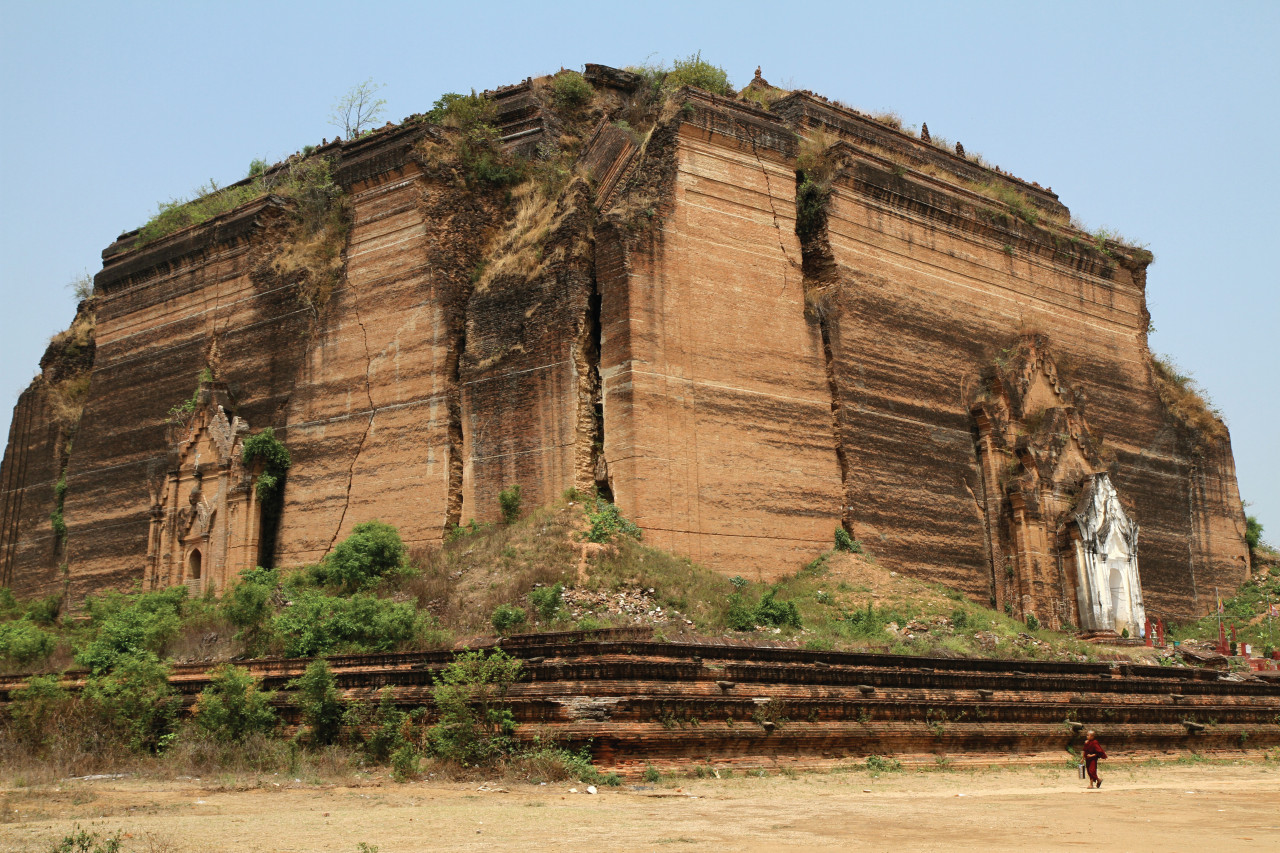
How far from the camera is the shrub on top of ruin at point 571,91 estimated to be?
23.1 meters

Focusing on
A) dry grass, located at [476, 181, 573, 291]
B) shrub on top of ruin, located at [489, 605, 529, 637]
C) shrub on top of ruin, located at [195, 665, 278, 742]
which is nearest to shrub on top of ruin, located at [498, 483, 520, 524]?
shrub on top of ruin, located at [489, 605, 529, 637]

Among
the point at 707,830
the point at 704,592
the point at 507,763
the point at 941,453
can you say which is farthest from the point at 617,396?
the point at 707,830

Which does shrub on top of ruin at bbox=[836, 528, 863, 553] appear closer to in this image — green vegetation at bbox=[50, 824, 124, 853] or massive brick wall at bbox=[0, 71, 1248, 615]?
massive brick wall at bbox=[0, 71, 1248, 615]

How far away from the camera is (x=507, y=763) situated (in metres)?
10.7

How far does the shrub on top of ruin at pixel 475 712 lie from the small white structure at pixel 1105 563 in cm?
1498

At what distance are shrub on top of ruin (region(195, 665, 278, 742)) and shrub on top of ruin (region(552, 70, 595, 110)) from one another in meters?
13.6

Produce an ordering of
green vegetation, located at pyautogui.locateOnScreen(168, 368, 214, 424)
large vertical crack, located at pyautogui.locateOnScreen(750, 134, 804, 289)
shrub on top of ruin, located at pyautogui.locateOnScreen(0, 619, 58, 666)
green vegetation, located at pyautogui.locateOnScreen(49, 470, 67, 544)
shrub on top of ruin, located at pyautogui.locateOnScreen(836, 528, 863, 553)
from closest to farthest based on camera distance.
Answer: shrub on top of ruin, located at pyautogui.locateOnScreen(836, 528, 863, 553) < shrub on top of ruin, located at pyautogui.locateOnScreen(0, 619, 58, 666) < large vertical crack, located at pyautogui.locateOnScreen(750, 134, 804, 289) < green vegetation, located at pyautogui.locateOnScreen(168, 368, 214, 424) < green vegetation, located at pyautogui.locateOnScreen(49, 470, 67, 544)

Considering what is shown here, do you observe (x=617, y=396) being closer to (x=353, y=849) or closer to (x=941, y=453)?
(x=941, y=453)

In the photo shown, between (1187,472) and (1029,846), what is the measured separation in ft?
74.4

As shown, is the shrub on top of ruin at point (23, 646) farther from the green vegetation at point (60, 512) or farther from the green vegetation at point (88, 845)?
the green vegetation at point (88, 845)

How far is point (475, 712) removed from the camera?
11.0 meters

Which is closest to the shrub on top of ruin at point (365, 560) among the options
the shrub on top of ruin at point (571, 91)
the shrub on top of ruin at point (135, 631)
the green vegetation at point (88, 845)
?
the shrub on top of ruin at point (135, 631)

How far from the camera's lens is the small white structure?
75.4ft

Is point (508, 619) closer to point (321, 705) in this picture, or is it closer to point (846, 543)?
point (321, 705)
